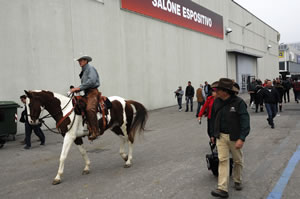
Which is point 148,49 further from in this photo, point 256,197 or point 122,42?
point 256,197

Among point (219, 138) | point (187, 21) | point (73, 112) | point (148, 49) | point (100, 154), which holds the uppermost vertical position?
point (187, 21)

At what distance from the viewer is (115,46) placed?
53.9 feet

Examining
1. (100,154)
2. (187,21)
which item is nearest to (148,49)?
(187,21)

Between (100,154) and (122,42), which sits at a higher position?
(122,42)

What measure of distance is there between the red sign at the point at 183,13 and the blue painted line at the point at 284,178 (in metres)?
14.0

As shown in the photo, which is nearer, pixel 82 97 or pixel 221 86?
pixel 221 86

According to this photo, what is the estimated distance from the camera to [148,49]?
62.9 feet

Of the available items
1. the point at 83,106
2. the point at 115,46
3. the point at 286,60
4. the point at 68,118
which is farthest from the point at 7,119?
the point at 286,60

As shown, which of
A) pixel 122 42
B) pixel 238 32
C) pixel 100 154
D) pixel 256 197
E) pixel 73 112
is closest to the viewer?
pixel 256 197

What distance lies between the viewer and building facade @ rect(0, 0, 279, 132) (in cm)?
1166

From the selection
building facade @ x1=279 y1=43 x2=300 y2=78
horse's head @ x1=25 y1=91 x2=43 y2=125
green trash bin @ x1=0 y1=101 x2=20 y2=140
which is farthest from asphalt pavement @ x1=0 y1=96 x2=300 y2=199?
building facade @ x1=279 y1=43 x2=300 y2=78

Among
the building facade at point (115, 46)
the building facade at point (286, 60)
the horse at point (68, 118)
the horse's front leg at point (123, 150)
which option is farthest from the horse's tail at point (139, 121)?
the building facade at point (286, 60)

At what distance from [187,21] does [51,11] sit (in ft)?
45.6

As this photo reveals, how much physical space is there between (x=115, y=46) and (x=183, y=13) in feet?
31.1
